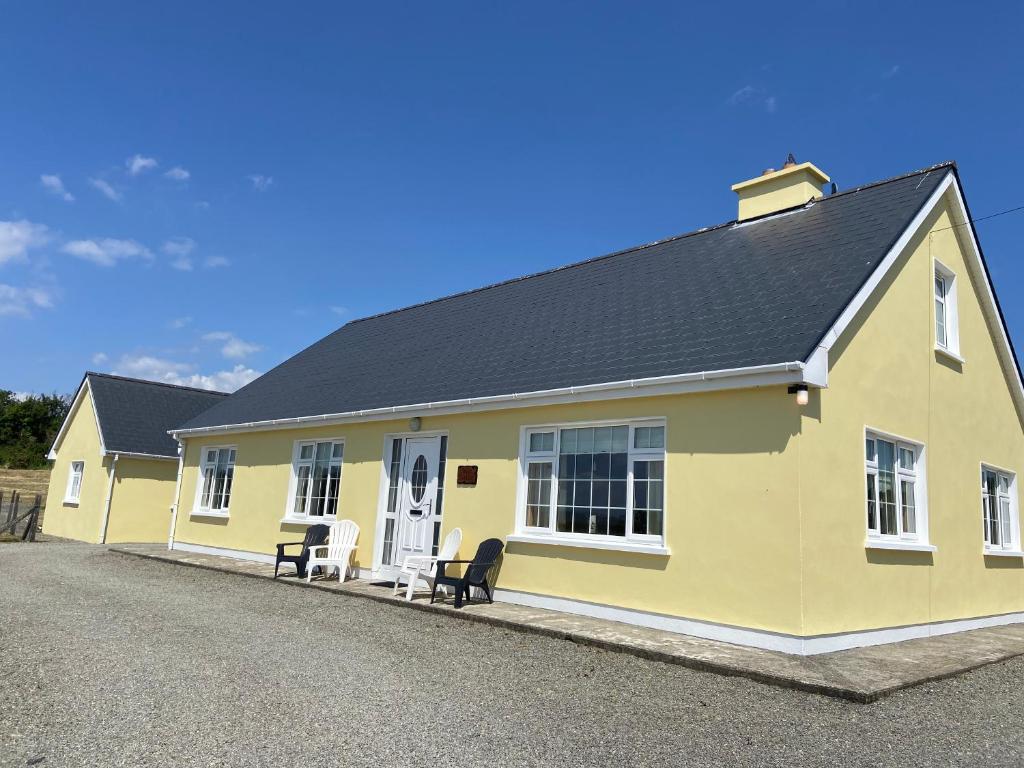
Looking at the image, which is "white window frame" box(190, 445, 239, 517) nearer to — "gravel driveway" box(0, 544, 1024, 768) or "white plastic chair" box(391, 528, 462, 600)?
"white plastic chair" box(391, 528, 462, 600)

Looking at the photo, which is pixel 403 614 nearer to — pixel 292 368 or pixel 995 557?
pixel 995 557

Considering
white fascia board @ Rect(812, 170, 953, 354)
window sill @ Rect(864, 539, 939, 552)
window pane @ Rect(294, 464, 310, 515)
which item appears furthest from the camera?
window pane @ Rect(294, 464, 310, 515)

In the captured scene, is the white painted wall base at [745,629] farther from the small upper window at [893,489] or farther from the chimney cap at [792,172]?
the chimney cap at [792,172]

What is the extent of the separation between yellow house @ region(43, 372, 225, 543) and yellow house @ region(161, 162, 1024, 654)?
8051 millimetres

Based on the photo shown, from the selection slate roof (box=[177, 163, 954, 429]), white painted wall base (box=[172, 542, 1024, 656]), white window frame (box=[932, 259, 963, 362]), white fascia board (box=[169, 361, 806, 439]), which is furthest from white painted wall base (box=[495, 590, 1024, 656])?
white window frame (box=[932, 259, 963, 362])

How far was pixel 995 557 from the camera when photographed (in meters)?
11.8

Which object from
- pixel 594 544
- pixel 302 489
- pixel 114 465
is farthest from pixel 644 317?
pixel 114 465

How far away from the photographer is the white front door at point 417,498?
1196cm

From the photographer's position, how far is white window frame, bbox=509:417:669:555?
8.84m

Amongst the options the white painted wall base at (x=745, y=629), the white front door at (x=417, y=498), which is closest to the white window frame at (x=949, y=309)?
the white painted wall base at (x=745, y=629)

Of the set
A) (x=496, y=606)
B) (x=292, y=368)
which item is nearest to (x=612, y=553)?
(x=496, y=606)

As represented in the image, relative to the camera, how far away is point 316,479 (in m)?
14.4

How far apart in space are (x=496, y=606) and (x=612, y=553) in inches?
75.2

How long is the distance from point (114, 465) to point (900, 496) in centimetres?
2004
